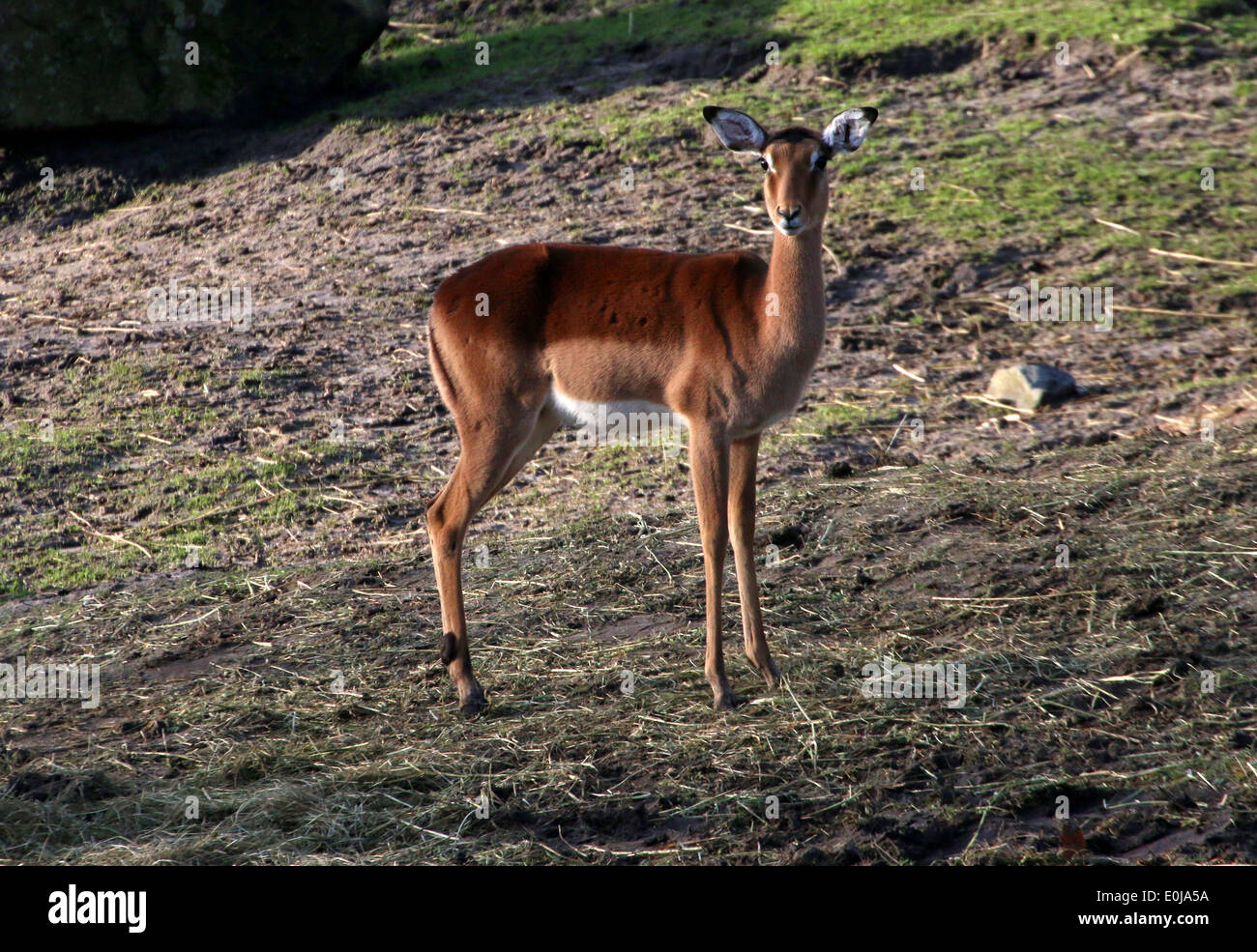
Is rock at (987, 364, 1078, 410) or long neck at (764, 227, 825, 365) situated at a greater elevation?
long neck at (764, 227, 825, 365)

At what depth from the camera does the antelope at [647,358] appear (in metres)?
5.02

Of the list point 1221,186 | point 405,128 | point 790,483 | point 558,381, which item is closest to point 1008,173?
point 1221,186

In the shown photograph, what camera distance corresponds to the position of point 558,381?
207 inches

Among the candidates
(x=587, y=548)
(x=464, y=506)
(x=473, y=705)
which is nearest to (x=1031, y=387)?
(x=587, y=548)

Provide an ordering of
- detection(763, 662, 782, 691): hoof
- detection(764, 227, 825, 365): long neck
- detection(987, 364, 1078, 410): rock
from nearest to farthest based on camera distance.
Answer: detection(764, 227, 825, 365): long neck < detection(763, 662, 782, 691): hoof < detection(987, 364, 1078, 410): rock

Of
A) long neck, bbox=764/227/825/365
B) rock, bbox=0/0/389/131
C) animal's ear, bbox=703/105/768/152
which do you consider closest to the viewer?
animal's ear, bbox=703/105/768/152

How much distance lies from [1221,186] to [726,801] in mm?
7716

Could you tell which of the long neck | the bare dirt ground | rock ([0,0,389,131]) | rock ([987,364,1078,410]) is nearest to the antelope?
the long neck

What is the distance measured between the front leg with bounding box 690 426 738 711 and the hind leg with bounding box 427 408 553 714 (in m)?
0.72

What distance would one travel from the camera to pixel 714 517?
5004mm

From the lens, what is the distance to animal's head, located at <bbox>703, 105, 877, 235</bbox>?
477 cm

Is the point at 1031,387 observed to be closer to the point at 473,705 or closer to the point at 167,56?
the point at 473,705

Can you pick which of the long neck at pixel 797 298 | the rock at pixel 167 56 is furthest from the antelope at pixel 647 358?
the rock at pixel 167 56

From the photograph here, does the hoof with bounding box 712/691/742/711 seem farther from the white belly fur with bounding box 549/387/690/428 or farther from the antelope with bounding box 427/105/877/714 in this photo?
the white belly fur with bounding box 549/387/690/428
